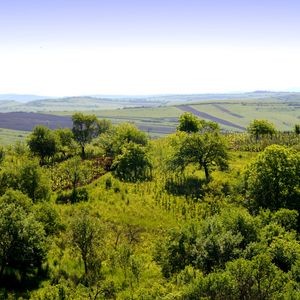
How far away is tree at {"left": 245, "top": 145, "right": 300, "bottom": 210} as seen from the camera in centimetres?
6219

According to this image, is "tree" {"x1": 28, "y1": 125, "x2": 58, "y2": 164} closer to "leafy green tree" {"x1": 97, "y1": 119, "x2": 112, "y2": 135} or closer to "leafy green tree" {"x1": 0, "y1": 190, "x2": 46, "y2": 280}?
"leafy green tree" {"x1": 97, "y1": 119, "x2": 112, "y2": 135}

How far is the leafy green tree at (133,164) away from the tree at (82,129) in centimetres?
2656

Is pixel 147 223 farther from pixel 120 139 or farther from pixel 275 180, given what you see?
pixel 120 139

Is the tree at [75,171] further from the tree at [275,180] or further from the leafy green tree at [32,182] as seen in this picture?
the tree at [275,180]

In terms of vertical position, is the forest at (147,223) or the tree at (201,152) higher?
the tree at (201,152)

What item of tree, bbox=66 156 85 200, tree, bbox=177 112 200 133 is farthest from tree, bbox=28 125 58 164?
tree, bbox=177 112 200 133

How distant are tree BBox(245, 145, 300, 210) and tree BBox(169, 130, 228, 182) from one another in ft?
65.1

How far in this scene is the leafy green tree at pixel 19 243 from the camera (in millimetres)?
42469

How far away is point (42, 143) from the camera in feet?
346

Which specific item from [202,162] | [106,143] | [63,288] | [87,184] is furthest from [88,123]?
[63,288]

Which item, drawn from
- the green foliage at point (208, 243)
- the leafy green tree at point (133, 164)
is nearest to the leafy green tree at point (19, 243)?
the green foliage at point (208, 243)

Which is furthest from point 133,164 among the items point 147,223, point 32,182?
point 32,182

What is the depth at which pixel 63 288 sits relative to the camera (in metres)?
33.3

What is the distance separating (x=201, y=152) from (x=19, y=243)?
174 feet
